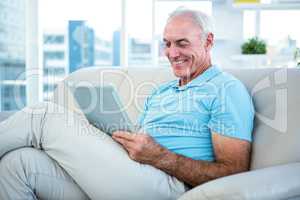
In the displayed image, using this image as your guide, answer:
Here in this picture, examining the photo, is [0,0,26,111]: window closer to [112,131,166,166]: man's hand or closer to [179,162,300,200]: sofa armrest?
[112,131,166,166]: man's hand

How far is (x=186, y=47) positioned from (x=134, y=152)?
56 centimetres

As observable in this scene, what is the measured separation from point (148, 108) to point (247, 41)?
1977 mm

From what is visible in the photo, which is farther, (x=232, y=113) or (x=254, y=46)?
(x=254, y=46)

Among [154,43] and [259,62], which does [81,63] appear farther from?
[259,62]

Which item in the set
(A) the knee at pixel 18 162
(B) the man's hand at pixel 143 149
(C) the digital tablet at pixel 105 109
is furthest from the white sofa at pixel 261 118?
(A) the knee at pixel 18 162

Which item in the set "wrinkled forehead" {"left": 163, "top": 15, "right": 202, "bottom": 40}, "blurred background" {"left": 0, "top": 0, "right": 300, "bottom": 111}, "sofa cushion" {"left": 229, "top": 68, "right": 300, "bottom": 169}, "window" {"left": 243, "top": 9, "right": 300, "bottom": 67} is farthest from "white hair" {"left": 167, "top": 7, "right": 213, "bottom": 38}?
"window" {"left": 243, "top": 9, "right": 300, "bottom": 67}

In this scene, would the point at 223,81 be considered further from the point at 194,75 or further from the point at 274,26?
the point at 274,26

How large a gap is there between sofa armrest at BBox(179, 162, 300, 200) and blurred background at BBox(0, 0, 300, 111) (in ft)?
7.46

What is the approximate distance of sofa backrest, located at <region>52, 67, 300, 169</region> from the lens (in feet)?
4.41

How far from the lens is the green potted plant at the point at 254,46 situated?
11.0ft

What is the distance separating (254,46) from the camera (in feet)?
11.1

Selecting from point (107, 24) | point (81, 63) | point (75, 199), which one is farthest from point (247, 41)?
point (75, 199)

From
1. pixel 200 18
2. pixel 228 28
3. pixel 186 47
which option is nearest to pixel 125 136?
pixel 186 47

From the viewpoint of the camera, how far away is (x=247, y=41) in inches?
136
